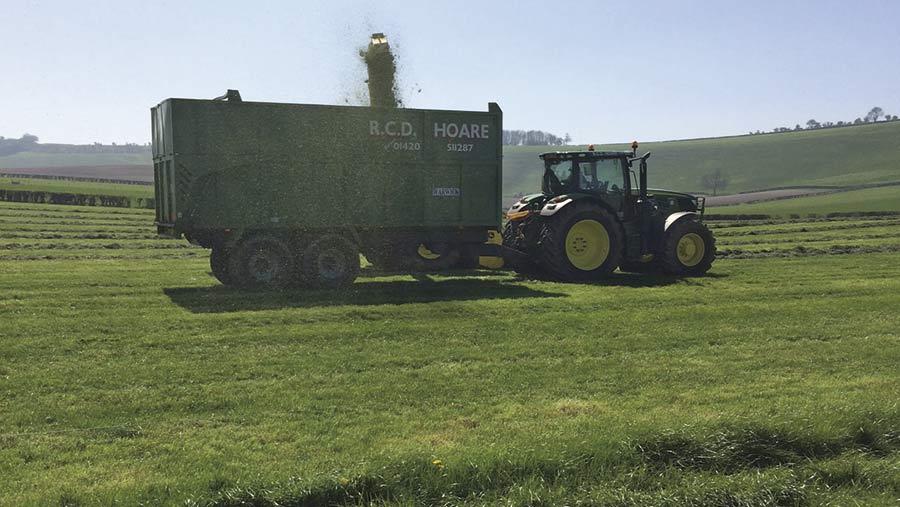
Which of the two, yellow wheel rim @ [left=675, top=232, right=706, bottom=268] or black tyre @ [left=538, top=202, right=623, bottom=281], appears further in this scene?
yellow wheel rim @ [left=675, top=232, right=706, bottom=268]

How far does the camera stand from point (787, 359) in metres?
8.20

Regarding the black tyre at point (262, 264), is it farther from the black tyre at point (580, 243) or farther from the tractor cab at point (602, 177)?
the tractor cab at point (602, 177)

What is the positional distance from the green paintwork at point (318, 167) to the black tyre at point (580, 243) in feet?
4.32

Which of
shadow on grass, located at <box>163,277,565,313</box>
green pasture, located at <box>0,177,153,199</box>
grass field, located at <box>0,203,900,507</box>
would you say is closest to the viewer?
grass field, located at <box>0,203,900,507</box>

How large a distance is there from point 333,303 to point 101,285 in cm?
423

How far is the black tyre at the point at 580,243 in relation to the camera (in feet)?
50.5

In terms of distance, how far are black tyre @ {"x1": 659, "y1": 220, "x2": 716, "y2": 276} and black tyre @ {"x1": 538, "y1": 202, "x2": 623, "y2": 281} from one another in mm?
1235

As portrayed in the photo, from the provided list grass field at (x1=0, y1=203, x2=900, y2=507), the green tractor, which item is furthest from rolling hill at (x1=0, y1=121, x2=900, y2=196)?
grass field at (x1=0, y1=203, x2=900, y2=507)

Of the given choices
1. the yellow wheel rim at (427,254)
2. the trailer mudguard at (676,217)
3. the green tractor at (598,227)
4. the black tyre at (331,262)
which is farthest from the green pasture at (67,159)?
the trailer mudguard at (676,217)

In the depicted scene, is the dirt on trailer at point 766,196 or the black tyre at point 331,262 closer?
the black tyre at point 331,262

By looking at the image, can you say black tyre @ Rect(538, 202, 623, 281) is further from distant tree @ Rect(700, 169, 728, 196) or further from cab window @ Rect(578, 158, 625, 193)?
distant tree @ Rect(700, 169, 728, 196)

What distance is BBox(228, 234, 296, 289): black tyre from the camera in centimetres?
1332

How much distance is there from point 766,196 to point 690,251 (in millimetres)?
70995

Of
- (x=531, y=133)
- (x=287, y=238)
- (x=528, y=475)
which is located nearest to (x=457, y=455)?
(x=528, y=475)
